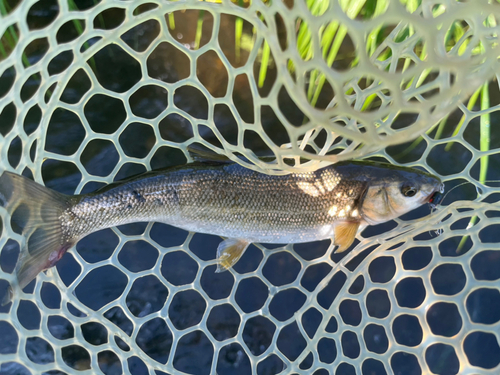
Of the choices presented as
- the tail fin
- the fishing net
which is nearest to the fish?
the tail fin

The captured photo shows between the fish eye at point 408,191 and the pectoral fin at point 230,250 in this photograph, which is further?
the pectoral fin at point 230,250

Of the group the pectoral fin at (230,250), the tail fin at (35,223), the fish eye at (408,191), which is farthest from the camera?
the pectoral fin at (230,250)

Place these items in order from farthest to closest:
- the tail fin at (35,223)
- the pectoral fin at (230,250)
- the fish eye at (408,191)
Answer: the pectoral fin at (230,250) → the fish eye at (408,191) → the tail fin at (35,223)

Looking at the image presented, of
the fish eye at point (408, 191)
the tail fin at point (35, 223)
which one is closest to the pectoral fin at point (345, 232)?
the fish eye at point (408, 191)

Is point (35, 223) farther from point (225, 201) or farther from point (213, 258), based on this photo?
point (213, 258)

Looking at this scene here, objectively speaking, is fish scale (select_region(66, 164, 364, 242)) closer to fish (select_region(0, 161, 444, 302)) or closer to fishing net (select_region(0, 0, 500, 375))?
fish (select_region(0, 161, 444, 302))

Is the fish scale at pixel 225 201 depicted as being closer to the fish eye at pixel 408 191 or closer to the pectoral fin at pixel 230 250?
the pectoral fin at pixel 230 250

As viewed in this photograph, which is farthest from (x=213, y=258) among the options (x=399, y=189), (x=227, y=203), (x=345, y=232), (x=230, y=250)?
(x=399, y=189)
